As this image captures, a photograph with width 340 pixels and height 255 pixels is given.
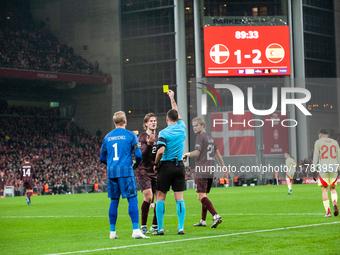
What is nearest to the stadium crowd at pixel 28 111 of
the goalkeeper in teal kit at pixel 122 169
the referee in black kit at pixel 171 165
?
the goalkeeper in teal kit at pixel 122 169

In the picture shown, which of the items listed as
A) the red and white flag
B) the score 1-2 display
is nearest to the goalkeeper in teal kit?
the red and white flag

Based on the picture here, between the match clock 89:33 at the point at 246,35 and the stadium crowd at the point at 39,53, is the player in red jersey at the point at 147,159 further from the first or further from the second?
the match clock 89:33 at the point at 246,35

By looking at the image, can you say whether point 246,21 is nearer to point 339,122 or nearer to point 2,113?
point 339,122

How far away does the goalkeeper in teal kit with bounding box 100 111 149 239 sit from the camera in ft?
27.7

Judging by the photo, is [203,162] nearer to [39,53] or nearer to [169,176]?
[169,176]

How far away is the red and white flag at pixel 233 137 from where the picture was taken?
41.5m

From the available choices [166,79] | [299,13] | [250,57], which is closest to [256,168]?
[250,57]

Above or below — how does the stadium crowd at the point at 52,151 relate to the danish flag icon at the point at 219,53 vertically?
below

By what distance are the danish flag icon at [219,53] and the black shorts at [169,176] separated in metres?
42.1

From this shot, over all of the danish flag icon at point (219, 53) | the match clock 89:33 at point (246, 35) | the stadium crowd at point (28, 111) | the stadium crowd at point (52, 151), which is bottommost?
the stadium crowd at point (52, 151)

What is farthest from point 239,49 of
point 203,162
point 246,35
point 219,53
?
point 203,162

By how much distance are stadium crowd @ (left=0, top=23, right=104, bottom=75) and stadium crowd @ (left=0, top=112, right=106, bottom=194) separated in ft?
20.4

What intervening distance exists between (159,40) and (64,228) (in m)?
46.5

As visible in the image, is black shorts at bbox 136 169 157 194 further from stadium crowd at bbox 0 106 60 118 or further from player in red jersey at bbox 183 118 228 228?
stadium crowd at bbox 0 106 60 118
